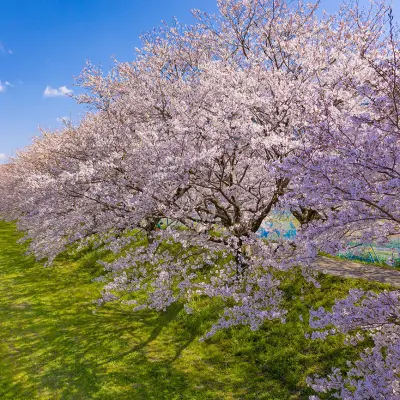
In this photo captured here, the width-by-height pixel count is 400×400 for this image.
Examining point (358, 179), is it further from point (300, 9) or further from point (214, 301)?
point (300, 9)

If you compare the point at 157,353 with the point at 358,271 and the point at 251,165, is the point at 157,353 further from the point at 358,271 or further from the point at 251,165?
the point at 358,271

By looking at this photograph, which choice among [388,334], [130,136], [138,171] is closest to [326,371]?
[388,334]

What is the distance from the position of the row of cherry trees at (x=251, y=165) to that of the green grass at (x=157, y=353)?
131cm

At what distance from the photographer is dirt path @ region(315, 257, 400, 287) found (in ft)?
43.1

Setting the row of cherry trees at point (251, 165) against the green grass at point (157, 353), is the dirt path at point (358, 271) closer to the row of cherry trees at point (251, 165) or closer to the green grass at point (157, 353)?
the green grass at point (157, 353)

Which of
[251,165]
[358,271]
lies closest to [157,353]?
[251,165]

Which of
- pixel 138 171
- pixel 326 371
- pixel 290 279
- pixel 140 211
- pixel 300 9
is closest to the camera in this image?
pixel 326 371

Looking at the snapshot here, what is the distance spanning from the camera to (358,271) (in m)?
14.2

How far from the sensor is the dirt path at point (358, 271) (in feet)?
43.1

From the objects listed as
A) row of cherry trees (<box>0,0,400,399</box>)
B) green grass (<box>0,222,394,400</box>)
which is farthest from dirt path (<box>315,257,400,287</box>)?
row of cherry trees (<box>0,0,400,399</box>)

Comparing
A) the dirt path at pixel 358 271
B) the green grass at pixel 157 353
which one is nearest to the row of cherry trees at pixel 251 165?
the green grass at pixel 157 353

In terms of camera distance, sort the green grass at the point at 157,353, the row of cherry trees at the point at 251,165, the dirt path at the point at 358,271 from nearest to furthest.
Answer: the row of cherry trees at the point at 251,165
the green grass at the point at 157,353
the dirt path at the point at 358,271

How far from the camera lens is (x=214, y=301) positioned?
1459cm

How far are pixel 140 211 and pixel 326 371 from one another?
7.61 meters
